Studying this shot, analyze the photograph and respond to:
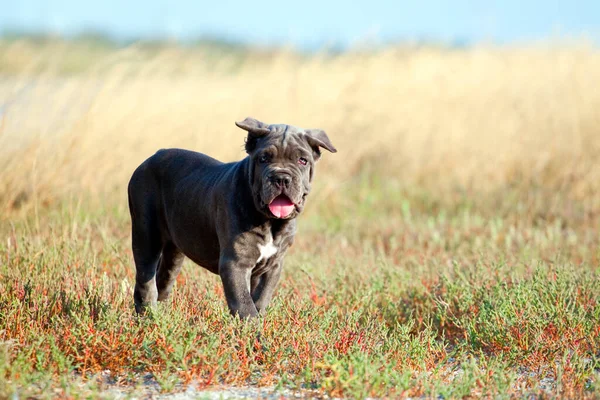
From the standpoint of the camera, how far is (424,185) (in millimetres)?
11992

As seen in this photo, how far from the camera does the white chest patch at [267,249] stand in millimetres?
5160

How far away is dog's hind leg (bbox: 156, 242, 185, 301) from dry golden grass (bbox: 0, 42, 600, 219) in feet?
8.21

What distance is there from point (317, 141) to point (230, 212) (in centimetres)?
73

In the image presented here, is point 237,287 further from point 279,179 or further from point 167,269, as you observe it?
point 167,269

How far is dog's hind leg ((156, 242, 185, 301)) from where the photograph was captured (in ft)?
19.8

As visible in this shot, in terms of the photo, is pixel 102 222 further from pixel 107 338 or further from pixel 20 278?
pixel 107 338

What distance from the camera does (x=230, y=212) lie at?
17.0 feet

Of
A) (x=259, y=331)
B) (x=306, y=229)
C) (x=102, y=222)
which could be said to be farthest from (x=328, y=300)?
(x=306, y=229)

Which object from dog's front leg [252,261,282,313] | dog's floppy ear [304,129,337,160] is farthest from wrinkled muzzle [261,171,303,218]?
dog's front leg [252,261,282,313]

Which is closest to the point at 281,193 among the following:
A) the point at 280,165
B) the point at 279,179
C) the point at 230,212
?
the point at 279,179

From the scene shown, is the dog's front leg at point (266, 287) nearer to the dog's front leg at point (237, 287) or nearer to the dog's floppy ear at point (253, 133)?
the dog's front leg at point (237, 287)

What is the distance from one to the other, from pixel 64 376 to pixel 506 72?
11.6 metres

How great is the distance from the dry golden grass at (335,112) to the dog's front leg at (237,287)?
3.64m

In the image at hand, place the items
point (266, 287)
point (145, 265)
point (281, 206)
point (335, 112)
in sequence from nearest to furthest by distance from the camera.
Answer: point (281, 206)
point (266, 287)
point (145, 265)
point (335, 112)
